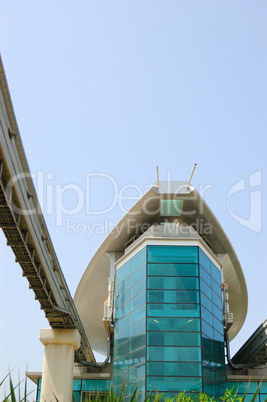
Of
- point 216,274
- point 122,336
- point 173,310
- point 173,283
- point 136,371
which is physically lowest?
point 136,371

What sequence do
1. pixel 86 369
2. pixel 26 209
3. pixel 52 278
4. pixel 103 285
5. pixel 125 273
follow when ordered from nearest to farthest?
pixel 26 209
pixel 52 278
pixel 125 273
pixel 86 369
pixel 103 285

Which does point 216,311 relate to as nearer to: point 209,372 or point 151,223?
point 209,372

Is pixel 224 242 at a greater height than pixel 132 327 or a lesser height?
greater

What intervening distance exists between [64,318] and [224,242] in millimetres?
13298

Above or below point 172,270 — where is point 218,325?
below

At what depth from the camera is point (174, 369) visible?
25578 millimetres

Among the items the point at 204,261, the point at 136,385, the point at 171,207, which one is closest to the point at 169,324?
the point at 136,385

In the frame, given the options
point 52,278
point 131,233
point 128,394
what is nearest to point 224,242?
point 131,233

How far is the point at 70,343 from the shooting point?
27078 millimetres

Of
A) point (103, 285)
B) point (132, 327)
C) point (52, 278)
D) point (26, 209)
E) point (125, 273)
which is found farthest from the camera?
point (103, 285)

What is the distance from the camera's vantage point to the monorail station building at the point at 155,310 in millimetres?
25250

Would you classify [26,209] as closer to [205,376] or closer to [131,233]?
[205,376]

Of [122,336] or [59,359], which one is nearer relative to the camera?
[59,359]

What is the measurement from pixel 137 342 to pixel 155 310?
1.89m
